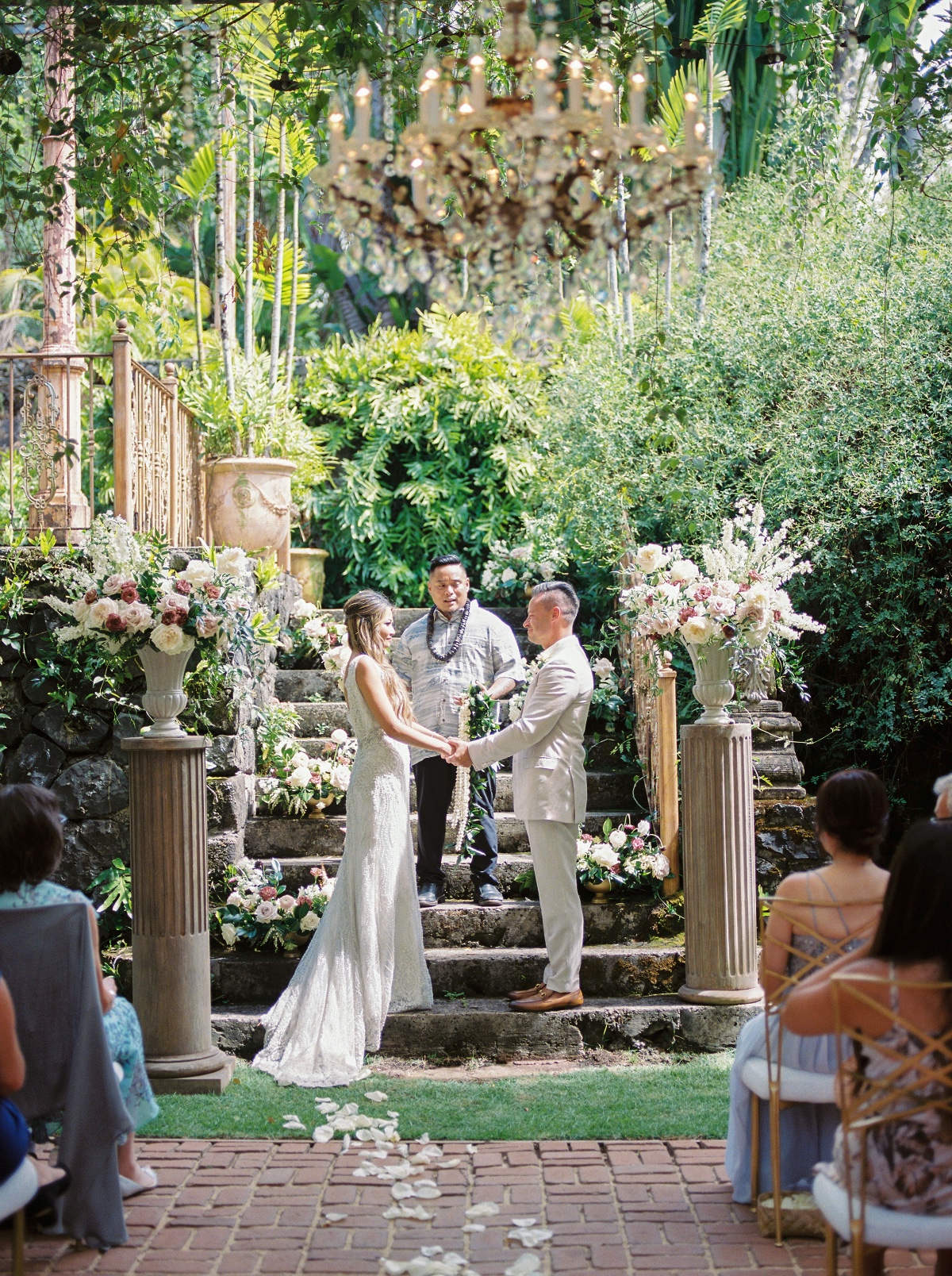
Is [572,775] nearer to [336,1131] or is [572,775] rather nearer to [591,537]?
[336,1131]

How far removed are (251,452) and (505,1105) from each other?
5.72 meters

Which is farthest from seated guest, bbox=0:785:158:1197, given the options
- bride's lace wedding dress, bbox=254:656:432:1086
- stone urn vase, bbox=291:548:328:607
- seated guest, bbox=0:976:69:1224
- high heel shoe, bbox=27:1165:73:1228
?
stone urn vase, bbox=291:548:328:607

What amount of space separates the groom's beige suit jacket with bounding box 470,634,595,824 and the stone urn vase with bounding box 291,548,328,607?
15.3ft

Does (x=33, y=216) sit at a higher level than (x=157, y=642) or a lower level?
higher

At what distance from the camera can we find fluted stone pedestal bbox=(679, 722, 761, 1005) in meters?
5.29

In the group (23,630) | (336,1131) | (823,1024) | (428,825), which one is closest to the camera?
(823,1024)

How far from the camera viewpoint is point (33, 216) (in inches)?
189

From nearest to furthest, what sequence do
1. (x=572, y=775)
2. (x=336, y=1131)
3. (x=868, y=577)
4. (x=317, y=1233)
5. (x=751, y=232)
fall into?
(x=317, y=1233) < (x=336, y=1131) < (x=572, y=775) < (x=868, y=577) < (x=751, y=232)

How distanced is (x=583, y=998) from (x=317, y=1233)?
231 cm

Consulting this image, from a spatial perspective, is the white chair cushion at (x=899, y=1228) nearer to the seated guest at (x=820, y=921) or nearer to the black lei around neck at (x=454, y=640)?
the seated guest at (x=820, y=921)

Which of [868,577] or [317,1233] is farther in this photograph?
[868,577]

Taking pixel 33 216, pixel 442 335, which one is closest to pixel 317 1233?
pixel 33 216

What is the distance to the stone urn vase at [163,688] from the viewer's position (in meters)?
4.88

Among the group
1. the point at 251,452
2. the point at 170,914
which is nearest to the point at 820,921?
the point at 170,914
